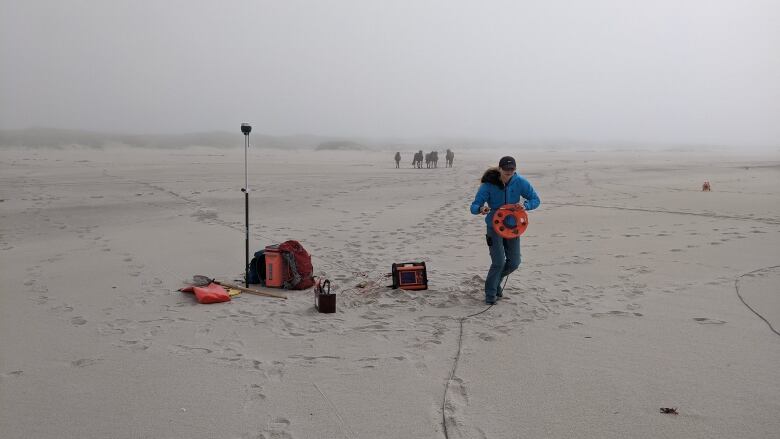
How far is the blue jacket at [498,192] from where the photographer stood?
6109 mm

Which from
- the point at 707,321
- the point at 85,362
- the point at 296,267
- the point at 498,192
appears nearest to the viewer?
the point at 85,362

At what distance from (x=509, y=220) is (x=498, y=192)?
1.07 ft

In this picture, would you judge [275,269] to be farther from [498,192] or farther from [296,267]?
[498,192]

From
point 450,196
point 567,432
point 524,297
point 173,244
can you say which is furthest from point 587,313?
point 450,196

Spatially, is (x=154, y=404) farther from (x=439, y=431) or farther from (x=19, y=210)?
(x=19, y=210)

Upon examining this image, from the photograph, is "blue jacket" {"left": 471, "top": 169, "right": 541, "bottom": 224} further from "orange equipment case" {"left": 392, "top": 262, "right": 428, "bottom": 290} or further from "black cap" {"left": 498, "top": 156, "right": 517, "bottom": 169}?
"orange equipment case" {"left": 392, "top": 262, "right": 428, "bottom": 290}

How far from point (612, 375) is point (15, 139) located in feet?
288

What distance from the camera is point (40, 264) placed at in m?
8.27

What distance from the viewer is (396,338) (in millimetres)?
5184

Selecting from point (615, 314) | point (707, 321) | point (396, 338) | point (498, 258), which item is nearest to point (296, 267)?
point (396, 338)

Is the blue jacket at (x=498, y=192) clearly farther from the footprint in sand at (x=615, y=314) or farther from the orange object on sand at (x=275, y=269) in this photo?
the orange object on sand at (x=275, y=269)

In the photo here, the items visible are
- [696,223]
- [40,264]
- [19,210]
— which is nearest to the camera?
[40,264]

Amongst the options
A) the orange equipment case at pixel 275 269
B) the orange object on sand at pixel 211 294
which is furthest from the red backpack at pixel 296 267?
the orange object on sand at pixel 211 294

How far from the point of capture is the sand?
12.1 ft
